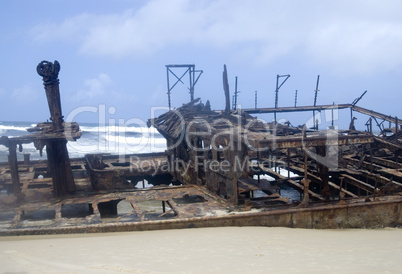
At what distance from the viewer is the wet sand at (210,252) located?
4.91 m

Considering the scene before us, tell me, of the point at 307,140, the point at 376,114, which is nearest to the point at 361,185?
the point at 307,140

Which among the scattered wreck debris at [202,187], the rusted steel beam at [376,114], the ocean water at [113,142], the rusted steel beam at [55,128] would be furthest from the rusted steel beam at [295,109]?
the ocean water at [113,142]

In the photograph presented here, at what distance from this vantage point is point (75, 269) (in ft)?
15.3

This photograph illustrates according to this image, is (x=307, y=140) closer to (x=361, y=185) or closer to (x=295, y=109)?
(x=361, y=185)

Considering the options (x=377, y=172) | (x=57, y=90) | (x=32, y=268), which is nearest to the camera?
(x=32, y=268)

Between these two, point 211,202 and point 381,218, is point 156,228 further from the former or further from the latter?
point 381,218

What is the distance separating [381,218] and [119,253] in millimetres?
6035

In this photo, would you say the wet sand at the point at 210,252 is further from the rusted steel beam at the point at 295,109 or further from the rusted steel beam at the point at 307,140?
the rusted steel beam at the point at 295,109

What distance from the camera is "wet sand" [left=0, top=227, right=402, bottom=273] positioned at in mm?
4914

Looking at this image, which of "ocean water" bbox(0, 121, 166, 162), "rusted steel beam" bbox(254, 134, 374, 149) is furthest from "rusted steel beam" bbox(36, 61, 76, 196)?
"ocean water" bbox(0, 121, 166, 162)

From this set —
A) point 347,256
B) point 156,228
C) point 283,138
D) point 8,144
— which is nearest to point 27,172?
point 8,144

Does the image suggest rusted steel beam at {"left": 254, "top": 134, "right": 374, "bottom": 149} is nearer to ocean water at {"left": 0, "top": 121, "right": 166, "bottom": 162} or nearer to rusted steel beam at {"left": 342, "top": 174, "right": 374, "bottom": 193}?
rusted steel beam at {"left": 342, "top": 174, "right": 374, "bottom": 193}

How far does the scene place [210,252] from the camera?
5.75 metres

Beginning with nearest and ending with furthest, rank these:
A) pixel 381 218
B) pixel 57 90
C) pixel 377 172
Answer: pixel 381 218 → pixel 57 90 → pixel 377 172
